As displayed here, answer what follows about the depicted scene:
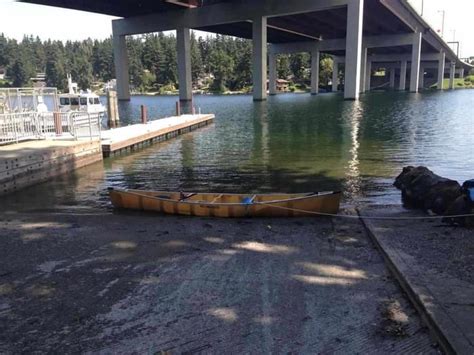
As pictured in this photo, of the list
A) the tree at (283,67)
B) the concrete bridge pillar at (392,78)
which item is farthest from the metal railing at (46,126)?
the concrete bridge pillar at (392,78)

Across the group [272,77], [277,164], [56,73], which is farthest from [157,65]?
[277,164]

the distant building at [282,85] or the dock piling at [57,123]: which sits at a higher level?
the distant building at [282,85]

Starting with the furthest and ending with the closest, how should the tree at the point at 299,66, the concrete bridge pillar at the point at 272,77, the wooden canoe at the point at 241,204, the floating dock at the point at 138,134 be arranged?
the tree at the point at 299,66 < the concrete bridge pillar at the point at 272,77 < the floating dock at the point at 138,134 < the wooden canoe at the point at 241,204

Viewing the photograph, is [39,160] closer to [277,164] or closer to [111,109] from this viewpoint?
[277,164]

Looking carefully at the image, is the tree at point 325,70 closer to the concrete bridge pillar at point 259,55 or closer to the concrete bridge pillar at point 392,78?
the concrete bridge pillar at point 392,78

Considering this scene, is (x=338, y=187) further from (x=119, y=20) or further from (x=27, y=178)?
(x=119, y=20)

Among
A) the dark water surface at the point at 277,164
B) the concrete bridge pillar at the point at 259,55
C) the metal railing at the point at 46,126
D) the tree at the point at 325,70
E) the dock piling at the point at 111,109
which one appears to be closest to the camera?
the dark water surface at the point at 277,164

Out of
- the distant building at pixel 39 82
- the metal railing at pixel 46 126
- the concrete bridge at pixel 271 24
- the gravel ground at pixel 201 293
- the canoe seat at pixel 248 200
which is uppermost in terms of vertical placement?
the concrete bridge at pixel 271 24

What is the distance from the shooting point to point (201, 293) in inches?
240

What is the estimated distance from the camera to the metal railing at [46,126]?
17766 mm

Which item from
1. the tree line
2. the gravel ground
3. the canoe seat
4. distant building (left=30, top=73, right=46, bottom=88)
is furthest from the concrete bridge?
the gravel ground

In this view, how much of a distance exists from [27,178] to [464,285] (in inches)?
534

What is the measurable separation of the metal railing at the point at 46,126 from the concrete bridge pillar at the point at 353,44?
165 feet

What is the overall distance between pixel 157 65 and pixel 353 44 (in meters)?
106
